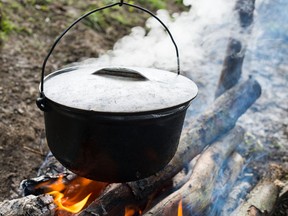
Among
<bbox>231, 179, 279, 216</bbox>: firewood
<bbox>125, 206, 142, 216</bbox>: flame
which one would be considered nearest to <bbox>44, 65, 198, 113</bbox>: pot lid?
<bbox>125, 206, 142, 216</bbox>: flame

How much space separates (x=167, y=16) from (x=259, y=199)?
4719mm

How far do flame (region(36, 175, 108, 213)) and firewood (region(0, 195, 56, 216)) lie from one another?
0.12 meters

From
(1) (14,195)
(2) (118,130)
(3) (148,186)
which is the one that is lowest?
(1) (14,195)

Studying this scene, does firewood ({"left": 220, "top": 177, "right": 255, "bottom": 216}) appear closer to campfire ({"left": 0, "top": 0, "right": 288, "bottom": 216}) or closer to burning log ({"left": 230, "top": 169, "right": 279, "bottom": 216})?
campfire ({"left": 0, "top": 0, "right": 288, "bottom": 216})

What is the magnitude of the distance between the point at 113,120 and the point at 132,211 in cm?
88

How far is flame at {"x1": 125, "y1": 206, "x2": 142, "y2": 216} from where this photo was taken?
2230 mm

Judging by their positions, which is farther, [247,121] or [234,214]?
[247,121]

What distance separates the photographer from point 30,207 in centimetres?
198

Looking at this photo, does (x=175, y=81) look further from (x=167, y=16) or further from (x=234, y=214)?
(x=167, y=16)

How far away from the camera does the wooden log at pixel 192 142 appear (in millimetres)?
2123

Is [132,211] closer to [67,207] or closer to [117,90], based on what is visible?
[67,207]

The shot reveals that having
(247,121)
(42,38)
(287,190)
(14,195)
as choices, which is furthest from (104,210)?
(42,38)

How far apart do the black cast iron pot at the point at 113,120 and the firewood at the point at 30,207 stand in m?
0.30

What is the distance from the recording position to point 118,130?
1703 mm
